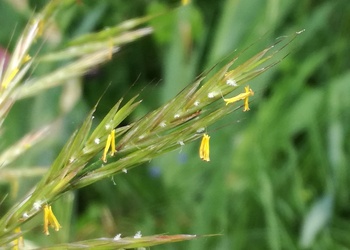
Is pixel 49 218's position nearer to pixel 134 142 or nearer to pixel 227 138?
pixel 134 142

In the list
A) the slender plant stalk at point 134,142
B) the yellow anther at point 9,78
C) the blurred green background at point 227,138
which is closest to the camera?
the slender plant stalk at point 134,142

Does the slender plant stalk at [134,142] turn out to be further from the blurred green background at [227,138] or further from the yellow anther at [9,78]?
the blurred green background at [227,138]

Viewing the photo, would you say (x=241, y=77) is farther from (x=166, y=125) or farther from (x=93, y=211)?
(x=93, y=211)

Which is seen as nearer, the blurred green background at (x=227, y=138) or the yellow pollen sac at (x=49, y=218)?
the yellow pollen sac at (x=49, y=218)

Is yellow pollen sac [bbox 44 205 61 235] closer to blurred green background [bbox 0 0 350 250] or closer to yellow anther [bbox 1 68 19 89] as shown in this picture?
yellow anther [bbox 1 68 19 89]

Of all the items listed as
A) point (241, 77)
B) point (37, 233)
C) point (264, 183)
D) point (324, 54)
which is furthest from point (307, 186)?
point (241, 77)

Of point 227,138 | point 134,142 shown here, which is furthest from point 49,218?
point 227,138

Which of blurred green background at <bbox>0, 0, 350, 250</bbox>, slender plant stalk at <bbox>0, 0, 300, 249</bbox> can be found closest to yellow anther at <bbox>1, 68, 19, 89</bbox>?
slender plant stalk at <bbox>0, 0, 300, 249</bbox>

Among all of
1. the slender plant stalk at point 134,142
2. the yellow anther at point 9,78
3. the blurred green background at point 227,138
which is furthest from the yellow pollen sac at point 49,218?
the blurred green background at point 227,138
